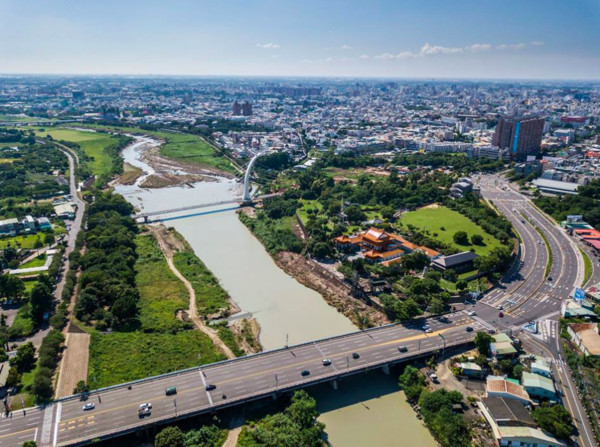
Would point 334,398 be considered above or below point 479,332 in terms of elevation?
below

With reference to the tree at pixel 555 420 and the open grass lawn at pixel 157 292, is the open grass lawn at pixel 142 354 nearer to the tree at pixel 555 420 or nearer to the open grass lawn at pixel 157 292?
the open grass lawn at pixel 157 292

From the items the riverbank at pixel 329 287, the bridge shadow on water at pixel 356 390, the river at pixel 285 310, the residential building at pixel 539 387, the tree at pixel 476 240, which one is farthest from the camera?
the tree at pixel 476 240

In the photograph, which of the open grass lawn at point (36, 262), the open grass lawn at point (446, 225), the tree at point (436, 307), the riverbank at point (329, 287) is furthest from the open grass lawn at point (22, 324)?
the open grass lawn at point (446, 225)

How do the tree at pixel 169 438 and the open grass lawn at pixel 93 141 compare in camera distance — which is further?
the open grass lawn at pixel 93 141

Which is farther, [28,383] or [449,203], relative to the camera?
[449,203]

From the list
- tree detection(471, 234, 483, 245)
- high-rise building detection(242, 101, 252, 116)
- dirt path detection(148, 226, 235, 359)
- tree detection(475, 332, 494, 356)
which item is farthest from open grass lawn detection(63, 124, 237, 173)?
tree detection(475, 332, 494, 356)

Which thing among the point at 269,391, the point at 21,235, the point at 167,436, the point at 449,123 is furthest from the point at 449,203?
the point at 449,123

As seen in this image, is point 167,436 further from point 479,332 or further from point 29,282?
point 29,282
